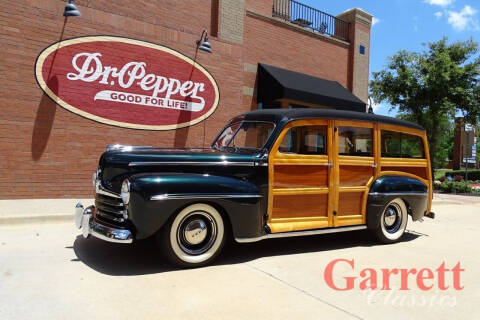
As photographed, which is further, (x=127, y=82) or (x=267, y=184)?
(x=127, y=82)

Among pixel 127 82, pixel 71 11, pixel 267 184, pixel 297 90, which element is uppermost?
pixel 71 11

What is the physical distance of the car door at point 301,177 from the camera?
4.93 m

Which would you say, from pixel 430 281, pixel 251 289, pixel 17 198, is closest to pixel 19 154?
pixel 17 198

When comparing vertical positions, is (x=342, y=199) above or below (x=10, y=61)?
below

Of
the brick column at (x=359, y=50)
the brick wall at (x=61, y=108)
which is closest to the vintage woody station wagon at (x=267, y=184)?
the brick wall at (x=61, y=108)

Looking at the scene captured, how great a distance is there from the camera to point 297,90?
11.9m

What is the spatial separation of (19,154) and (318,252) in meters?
6.55

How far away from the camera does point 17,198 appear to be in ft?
26.6

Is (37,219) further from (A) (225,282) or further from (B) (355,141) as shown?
(B) (355,141)

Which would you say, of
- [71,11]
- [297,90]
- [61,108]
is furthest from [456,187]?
[71,11]

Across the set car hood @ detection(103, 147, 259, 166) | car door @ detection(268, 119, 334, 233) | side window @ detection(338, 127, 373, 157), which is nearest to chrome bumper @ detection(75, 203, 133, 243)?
car hood @ detection(103, 147, 259, 166)

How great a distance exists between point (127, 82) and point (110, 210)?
227 inches

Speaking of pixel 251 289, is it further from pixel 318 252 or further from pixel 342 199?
pixel 342 199

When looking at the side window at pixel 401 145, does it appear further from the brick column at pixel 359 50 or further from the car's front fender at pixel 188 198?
the brick column at pixel 359 50
